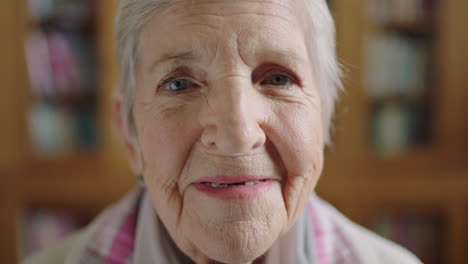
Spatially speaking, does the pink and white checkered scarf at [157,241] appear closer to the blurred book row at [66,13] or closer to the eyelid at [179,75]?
the eyelid at [179,75]

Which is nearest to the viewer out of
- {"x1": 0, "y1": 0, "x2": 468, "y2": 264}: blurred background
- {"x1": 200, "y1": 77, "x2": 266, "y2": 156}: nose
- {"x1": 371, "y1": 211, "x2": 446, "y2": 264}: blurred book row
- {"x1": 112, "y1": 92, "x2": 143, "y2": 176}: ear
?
{"x1": 200, "y1": 77, "x2": 266, "y2": 156}: nose

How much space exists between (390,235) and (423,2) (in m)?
1.43

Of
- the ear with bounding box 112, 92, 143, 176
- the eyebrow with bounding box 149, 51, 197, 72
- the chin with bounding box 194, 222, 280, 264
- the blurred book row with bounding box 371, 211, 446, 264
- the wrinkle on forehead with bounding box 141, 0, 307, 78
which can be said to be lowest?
the blurred book row with bounding box 371, 211, 446, 264

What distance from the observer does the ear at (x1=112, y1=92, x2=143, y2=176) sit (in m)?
0.73

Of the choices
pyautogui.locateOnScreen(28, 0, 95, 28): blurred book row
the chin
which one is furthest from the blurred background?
the chin

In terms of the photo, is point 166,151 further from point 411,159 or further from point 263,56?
point 411,159

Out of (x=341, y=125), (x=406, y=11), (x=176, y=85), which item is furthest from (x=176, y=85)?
(x=406, y=11)

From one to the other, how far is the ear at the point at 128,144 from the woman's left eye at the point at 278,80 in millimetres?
278

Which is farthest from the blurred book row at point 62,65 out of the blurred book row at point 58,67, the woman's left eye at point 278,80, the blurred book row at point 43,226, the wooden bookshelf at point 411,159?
the woman's left eye at point 278,80

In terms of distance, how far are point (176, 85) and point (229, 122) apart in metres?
0.14

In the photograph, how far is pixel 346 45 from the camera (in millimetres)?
2098

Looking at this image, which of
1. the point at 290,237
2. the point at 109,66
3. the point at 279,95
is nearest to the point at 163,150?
the point at 279,95

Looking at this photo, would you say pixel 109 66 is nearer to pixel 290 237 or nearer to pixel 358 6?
pixel 358 6

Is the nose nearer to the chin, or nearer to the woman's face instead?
the woman's face
